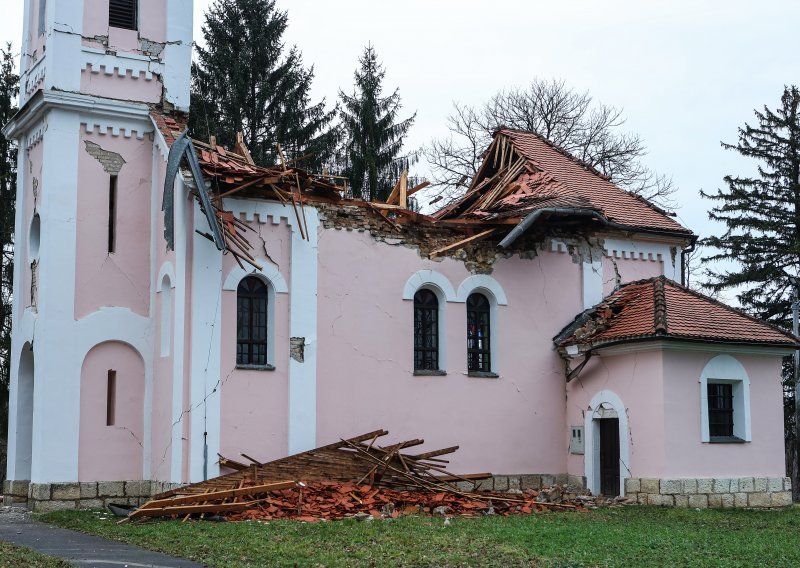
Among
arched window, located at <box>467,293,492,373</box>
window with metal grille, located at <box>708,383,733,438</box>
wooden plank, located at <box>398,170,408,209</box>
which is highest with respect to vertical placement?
wooden plank, located at <box>398,170,408,209</box>

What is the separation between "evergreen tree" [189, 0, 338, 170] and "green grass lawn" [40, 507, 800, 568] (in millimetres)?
22247

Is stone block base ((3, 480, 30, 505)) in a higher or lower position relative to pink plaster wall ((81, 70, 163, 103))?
lower

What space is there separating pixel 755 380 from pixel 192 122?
22.7 metres

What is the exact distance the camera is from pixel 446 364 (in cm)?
2177

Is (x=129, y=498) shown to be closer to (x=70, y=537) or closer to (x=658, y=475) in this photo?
(x=70, y=537)

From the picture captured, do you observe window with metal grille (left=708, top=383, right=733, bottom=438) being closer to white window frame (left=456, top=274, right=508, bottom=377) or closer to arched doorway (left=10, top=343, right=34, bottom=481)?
white window frame (left=456, top=274, right=508, bottom=377)

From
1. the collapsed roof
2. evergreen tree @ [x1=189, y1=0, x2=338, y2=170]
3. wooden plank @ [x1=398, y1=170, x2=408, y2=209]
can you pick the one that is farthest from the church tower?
evergreen tree @ [x1=189, y1=0, x2=338, y2=170]

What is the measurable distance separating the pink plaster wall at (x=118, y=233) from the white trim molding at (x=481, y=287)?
21.1ft

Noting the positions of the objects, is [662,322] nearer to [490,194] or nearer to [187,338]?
[490,194]

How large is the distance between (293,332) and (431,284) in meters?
3.40

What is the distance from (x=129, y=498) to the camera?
1988 cm

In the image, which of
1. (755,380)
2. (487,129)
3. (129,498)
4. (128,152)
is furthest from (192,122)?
(755,380)

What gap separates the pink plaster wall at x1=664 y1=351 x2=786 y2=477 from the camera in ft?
66.4

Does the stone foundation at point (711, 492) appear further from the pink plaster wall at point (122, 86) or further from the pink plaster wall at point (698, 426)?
the pink plaster wall at point (122, 86)
